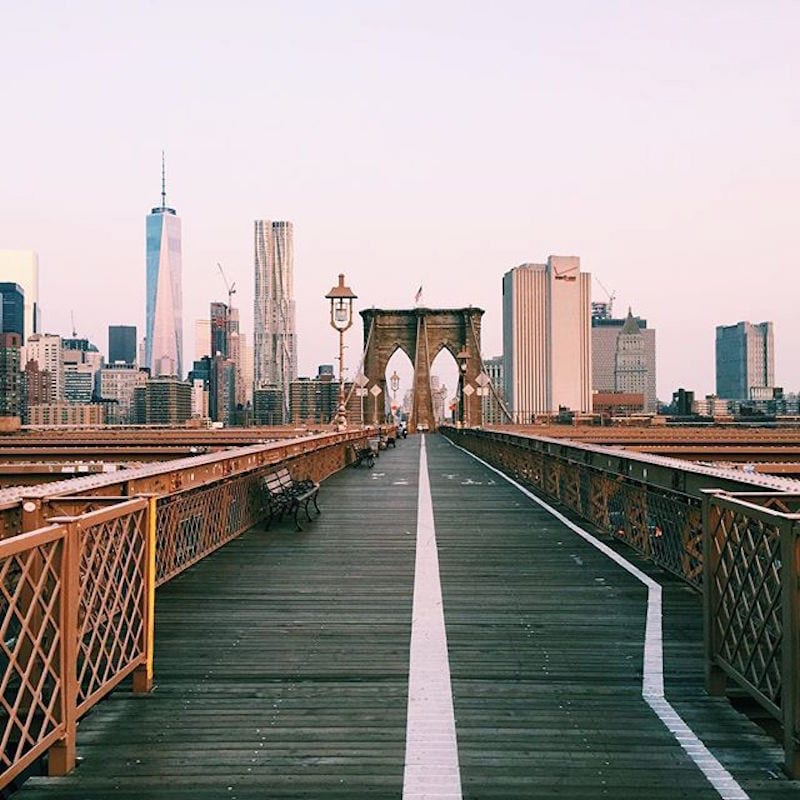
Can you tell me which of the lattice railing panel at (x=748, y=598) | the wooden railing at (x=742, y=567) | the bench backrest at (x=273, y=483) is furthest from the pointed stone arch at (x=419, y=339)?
the lattice railing panel at (x=748, y=598)

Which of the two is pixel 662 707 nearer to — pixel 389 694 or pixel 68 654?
pixel 389 694

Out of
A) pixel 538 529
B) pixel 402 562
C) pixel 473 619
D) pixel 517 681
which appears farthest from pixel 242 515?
pixel 517 681

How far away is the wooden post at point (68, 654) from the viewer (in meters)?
4.23

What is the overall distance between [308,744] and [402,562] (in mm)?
5565

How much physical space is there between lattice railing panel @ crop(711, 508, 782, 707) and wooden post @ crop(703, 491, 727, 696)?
0.01 metres

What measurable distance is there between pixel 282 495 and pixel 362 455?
1787cm

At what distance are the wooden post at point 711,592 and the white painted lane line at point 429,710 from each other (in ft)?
5.42

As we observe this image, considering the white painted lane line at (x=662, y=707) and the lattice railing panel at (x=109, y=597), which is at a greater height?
the lattice railing panel at (x=109, y=597)

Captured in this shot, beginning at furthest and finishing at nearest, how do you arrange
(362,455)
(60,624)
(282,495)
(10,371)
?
(10,371), (362,455), (282,495), (60,624)

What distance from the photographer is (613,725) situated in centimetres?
489

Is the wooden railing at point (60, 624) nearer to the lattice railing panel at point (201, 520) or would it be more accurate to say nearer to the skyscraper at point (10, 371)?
the lattice railing panel at point (201, 520)

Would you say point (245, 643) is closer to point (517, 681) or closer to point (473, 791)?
point (517, 681)

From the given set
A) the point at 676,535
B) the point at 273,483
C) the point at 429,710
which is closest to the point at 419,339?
the point at 273,483

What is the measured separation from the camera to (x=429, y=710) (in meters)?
5.09
